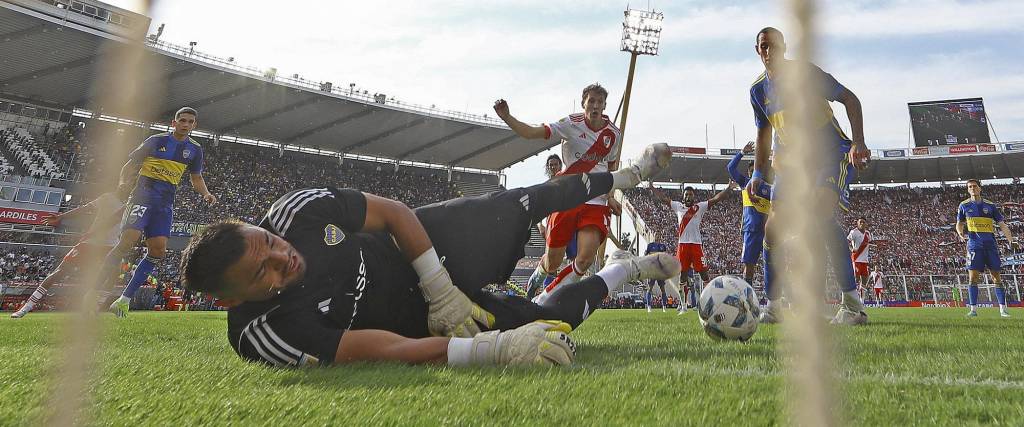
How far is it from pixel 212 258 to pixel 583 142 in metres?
4.25

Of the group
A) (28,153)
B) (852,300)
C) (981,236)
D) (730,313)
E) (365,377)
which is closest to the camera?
(365,377)

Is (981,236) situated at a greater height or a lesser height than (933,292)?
greater

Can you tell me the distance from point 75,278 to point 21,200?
94.2 feet

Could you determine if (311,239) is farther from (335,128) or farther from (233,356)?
(335,128)

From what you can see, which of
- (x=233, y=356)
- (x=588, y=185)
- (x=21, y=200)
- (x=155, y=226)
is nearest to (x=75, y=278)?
(x=233, y=356)

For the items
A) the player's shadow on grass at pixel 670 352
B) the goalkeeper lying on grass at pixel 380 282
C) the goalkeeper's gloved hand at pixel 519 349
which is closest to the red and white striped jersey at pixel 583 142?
the goalkeeper lying on grass at pixel 380 282

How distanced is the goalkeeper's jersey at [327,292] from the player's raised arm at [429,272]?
9 cm

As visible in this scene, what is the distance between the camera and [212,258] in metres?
2.01

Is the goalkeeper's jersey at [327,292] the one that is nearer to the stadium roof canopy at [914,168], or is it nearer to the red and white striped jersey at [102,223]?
the red and white striped jersey at [102,223]

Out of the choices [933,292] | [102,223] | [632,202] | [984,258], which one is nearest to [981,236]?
[984,258]

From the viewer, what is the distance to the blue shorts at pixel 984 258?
324 inches

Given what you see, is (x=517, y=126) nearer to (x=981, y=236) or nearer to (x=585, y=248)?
(x=585, y=248)

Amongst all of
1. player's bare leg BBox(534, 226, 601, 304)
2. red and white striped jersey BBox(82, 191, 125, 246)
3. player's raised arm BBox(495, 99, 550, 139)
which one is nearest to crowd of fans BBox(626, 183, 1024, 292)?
player's bare leg BBox(534, 226, 601, 304)

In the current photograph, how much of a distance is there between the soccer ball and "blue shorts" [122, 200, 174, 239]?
5.51 meters
